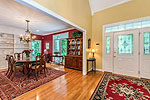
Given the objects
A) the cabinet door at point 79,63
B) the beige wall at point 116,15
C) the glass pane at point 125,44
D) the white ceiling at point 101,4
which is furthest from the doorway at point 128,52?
the white ceiling at point 101,4

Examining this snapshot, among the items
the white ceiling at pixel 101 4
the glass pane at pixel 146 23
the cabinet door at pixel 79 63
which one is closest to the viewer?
the glass pane at pixel 146 23

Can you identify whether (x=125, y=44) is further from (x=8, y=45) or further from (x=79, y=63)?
(x=8, y=45)

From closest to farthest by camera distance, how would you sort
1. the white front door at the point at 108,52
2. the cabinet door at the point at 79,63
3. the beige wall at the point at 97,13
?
the beige wall at the point at 97,13, the white front door at the point at 108,52, the cabinet door at the point at 79,63

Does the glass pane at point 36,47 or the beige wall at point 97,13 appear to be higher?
the beige wall at point 97,13

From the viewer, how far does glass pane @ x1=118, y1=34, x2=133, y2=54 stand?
3169 millimetres

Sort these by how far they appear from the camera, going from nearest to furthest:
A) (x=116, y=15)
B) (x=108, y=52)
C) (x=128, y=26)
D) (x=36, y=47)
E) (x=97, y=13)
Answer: (x=128, y=26) < (x=116, y=15) < (x=108, y=52) < (x=97, y=13) < (x=36, y=47)

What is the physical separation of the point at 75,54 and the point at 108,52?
1.93 meters

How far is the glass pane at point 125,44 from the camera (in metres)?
3.17

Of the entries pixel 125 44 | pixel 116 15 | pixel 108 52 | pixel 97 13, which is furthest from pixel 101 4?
pixel 108 52

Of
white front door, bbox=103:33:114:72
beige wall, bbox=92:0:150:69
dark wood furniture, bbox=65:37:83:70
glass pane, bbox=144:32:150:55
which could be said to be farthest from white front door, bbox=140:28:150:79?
dark wood furniture, bbox=65:37:83:70

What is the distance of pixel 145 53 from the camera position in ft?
9.44

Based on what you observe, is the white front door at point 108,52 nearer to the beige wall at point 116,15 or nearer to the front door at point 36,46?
the beige wall at point 116,15

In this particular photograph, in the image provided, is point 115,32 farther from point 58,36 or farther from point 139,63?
point 58,36

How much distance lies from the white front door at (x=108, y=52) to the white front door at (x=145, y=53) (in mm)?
1184
